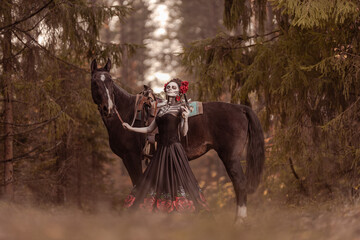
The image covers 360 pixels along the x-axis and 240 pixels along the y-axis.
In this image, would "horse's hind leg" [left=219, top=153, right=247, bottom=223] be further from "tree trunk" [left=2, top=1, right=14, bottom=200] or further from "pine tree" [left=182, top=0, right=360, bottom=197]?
"tree trunk" [left=2, top=1, right=14, bottom=200]

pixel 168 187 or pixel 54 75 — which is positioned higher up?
pixel 54 75

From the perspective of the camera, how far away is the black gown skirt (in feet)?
17.2

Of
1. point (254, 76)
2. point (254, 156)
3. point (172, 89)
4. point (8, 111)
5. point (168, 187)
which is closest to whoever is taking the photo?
point (168, 187)

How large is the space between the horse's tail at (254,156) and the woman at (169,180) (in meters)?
1.55

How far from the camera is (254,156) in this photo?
668 cm

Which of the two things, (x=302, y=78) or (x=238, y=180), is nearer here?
(x=238, y=180)

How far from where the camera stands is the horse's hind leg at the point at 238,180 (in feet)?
20.2

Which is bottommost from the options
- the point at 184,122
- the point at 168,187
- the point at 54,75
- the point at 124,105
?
the point at 168,187

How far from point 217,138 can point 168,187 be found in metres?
1.74

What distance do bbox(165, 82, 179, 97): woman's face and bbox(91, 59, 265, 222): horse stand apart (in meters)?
0.88

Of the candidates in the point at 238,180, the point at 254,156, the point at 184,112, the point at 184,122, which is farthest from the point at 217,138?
the point at 184,112

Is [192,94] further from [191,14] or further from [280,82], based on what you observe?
[191,14]

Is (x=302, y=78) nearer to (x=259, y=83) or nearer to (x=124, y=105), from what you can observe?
(x=259, y=83)

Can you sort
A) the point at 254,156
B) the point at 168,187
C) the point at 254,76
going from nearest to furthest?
1. the point at 168,187
2. the point at 254,156
3. the point at 254,76
